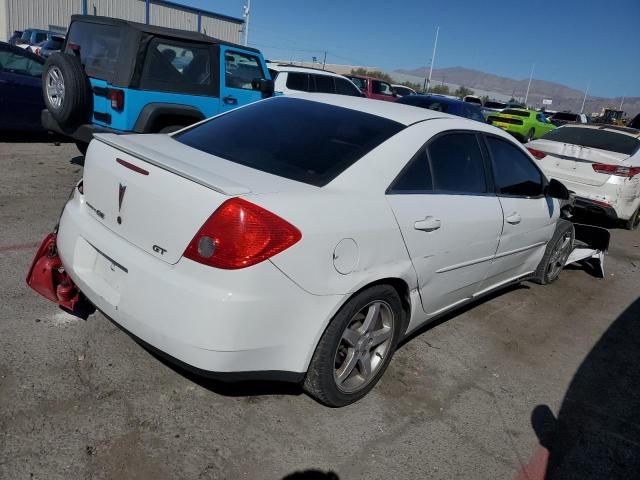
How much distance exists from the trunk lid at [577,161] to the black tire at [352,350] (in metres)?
5.95

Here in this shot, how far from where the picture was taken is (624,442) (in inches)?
115

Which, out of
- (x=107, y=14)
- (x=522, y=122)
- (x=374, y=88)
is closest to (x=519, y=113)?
(x=522, y=122)

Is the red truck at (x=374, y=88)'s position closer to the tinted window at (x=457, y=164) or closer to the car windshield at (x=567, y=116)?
the tinted window at (x=457, y=164)

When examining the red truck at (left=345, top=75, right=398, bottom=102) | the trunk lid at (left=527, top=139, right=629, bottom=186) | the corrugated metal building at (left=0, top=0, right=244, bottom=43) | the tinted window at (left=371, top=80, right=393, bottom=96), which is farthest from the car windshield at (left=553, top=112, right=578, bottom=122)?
the trunk lid at (left=527, top=139, right=629, bottom=186)

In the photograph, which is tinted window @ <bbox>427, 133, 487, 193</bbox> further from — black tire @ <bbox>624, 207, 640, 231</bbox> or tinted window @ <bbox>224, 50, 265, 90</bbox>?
black tire @ <bbox>624, 207, 640, 231</bbox>

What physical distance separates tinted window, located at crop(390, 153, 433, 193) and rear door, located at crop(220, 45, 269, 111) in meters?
4.49

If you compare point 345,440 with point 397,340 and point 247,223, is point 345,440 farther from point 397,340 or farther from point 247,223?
point 247,223

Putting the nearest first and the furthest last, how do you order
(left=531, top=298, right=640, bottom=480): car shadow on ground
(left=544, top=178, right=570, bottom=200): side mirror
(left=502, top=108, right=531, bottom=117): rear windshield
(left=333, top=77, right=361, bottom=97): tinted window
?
(left=531, top=298, right=640, bottom=480): car shadow on ground, (left=544, top=178, right=570, bottom=200): side mirror, (left=333, top=77, right=361, bottom=97): tinted window, (left=502, top=108, right=531, bottom=117): rear windshield

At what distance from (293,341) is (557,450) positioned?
5.26 ft

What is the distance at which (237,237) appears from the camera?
7.06 ft

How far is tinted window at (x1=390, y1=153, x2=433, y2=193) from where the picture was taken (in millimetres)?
2812

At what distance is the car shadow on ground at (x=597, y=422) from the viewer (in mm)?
2684

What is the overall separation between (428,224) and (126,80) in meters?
4.40

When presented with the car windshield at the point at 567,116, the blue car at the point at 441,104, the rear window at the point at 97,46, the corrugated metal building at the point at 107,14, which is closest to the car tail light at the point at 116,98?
the rear window at the point at 97,46
